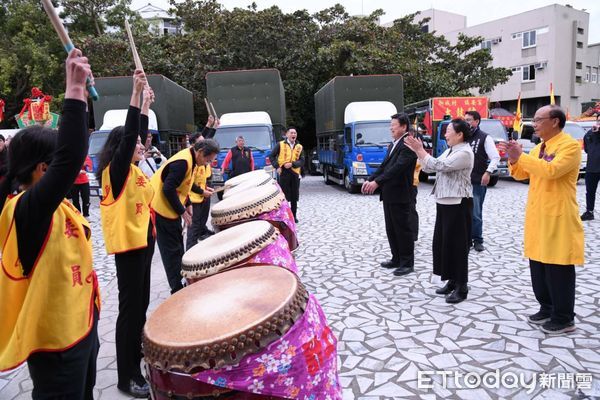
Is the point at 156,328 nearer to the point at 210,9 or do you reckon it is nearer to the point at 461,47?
the point at 210,9

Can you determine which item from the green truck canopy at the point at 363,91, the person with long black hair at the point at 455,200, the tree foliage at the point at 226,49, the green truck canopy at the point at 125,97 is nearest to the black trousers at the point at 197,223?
the person with long black hair at the point at 455,200

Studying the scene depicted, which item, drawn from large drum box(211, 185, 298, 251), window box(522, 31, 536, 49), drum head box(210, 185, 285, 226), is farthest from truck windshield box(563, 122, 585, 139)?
window box(522, 31, 536, 49)

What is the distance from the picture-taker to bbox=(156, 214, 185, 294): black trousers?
13.5 ft

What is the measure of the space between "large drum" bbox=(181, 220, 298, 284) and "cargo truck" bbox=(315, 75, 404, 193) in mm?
9889

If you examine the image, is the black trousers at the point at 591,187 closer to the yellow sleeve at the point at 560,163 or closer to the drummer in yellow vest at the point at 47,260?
the yellow sleeve at the point at 560,163

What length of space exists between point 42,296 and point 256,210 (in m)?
2.24

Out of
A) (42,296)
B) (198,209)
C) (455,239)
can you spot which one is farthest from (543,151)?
(198,209)

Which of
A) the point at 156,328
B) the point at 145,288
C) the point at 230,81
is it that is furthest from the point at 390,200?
the point at 230,81

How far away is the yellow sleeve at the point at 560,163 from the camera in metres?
3.37

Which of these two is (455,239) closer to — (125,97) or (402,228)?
(402,228)

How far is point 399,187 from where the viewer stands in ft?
17.2

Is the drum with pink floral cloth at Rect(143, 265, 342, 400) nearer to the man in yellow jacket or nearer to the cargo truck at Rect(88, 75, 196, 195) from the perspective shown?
the man in yellow jacket

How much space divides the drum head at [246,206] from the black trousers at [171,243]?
0.41 metres

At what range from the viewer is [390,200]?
527 centimetres
